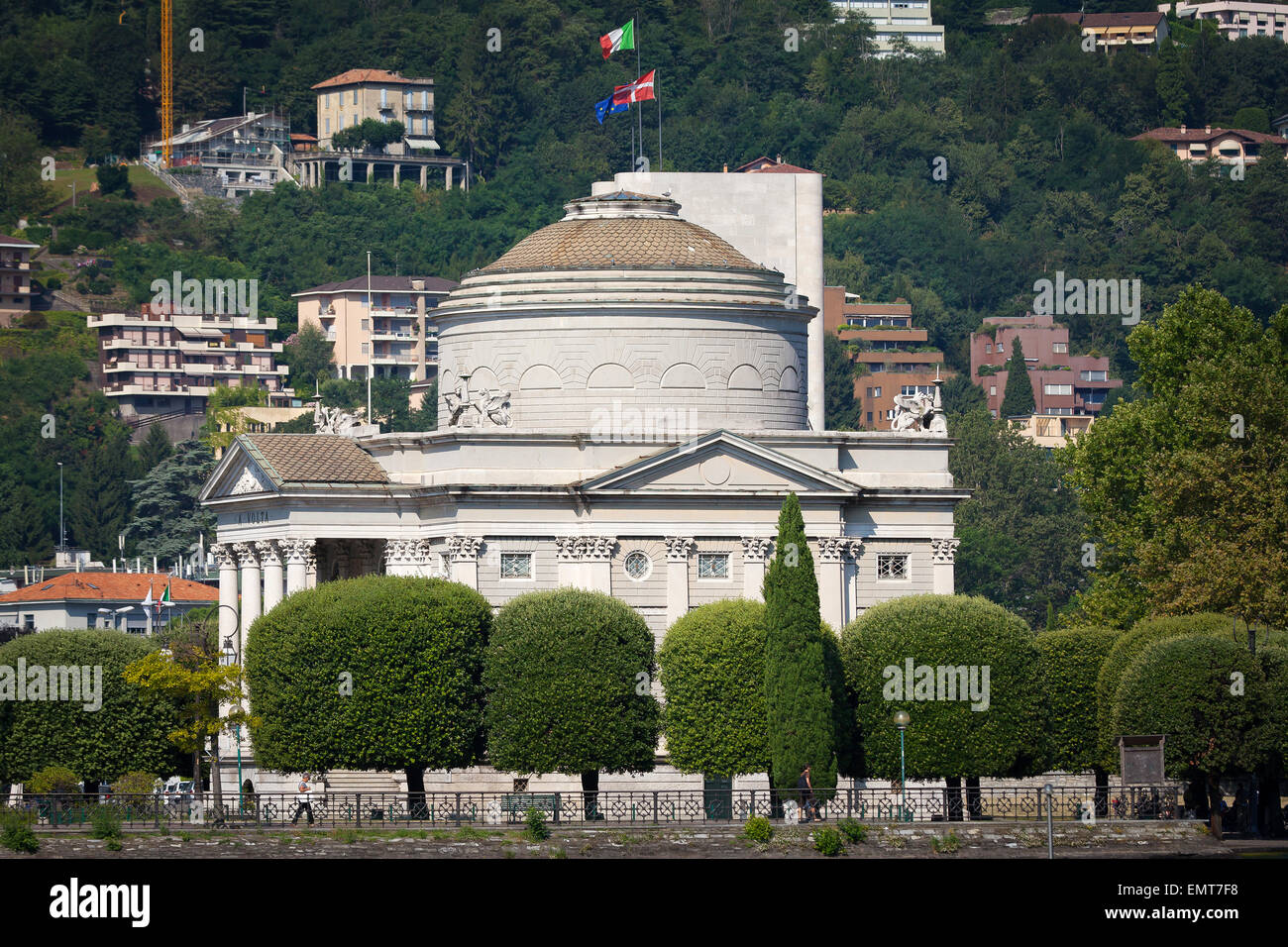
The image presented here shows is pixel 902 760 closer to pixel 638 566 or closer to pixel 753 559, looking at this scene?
pixel 753 559

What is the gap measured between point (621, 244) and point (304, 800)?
24882 millimetres

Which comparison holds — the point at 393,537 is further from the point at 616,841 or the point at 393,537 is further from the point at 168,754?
the point at 616,841

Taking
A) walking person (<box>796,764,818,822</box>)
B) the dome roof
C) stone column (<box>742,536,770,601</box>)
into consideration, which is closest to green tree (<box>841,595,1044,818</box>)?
walking person (<box>796,764,818,822</box>)

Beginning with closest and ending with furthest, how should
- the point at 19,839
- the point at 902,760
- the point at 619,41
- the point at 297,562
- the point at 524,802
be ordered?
1. the point at 19,839
2. the point at 902,760
3. the point at 524,802
4. the point at 297,562
5. the point at 619,41

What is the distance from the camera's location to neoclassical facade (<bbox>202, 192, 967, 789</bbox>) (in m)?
99.8

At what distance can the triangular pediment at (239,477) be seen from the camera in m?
103

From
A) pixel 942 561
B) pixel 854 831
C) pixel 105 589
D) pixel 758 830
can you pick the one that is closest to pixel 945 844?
pixel 854 831

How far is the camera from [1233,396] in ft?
353

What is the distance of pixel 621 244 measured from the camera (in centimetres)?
10731

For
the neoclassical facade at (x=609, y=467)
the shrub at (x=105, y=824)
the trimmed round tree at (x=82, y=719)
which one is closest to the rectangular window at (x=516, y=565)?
the neoclassical facade at (x=609, y=467)
